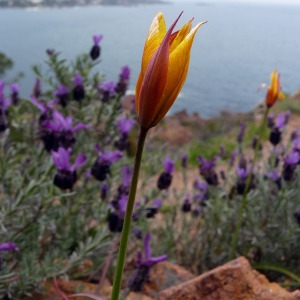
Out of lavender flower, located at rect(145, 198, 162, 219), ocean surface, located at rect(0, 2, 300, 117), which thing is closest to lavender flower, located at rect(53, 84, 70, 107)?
lavender flower, located at rect(145, 198, 162, 219)

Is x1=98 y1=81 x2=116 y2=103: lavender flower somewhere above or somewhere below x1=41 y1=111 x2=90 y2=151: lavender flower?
above

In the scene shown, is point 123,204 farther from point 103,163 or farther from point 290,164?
point 290,164

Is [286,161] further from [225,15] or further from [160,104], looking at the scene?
[225,15]

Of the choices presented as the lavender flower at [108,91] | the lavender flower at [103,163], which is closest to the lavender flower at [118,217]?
the lavender flower at [103,163]

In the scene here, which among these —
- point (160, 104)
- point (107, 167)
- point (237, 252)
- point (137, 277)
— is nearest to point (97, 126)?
point (107, 167)

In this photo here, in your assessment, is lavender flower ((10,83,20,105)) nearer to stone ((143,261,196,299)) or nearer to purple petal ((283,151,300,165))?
stone ((143,261,196,299))
